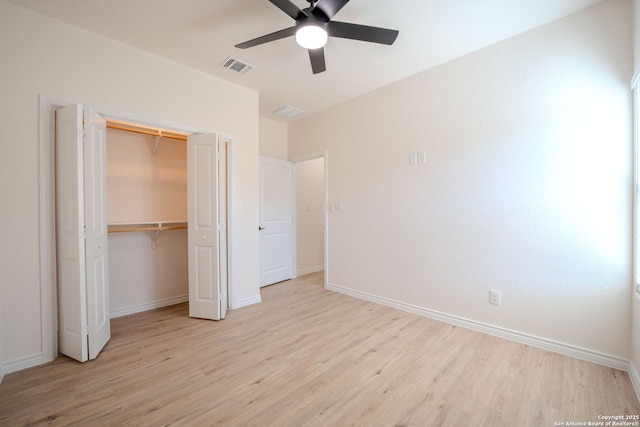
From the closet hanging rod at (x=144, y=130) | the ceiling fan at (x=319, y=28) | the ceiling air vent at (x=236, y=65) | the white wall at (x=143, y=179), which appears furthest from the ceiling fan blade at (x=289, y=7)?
the white wall at (x=143, y=179)

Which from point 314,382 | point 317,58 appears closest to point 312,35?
point 317,58

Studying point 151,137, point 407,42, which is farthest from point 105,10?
point 407,42

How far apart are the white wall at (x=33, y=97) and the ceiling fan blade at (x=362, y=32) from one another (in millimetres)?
1900

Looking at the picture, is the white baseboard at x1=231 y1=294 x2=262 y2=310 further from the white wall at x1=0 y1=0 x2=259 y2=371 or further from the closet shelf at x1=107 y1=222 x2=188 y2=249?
the white wall at x1=0 y1=0 x2=259 y2=371

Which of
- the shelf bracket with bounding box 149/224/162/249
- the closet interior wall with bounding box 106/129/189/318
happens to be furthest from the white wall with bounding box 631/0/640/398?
the shelf bracket with bounding box 149/224/162/249

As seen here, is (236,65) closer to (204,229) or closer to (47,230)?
(204,229)

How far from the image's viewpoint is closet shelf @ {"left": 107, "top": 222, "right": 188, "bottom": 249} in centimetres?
300

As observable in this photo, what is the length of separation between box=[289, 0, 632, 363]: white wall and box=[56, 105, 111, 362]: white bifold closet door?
2859 millimetres

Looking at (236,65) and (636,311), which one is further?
(236,65)

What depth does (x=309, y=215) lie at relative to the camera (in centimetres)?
520

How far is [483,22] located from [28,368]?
4550 mm

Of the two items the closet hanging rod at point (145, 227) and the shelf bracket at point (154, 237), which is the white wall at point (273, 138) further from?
the shelf bracket at point (154, 237)

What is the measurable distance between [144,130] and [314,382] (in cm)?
313

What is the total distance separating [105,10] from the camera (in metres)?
2.11
